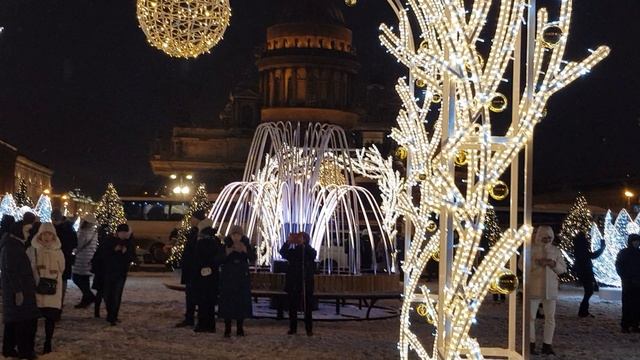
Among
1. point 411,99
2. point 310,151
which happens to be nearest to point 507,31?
point 411,99

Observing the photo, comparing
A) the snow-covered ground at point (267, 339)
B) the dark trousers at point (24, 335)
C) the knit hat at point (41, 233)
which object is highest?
the knit hat at point (41, 233)

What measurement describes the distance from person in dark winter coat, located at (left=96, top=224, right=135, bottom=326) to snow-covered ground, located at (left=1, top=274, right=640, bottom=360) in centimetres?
33

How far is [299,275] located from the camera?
14.3 meters

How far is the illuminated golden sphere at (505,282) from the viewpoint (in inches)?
223

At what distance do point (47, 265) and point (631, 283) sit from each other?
31.0 ft

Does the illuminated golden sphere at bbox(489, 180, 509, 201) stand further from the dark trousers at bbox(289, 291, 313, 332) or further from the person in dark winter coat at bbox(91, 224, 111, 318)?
the person in dark winter coat at bbox(91, 224, 111, 318)

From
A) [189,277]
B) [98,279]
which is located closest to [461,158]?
[189,277]

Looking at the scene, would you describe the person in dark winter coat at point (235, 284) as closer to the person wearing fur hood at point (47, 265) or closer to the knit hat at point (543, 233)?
the person wearing fur hood at point (47, 265)

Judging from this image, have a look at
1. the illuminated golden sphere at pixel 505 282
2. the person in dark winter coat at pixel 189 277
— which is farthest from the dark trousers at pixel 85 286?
the illuminated golden sphere at pixel 505 282

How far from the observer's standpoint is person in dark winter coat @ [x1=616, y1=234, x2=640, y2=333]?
52.4 ft

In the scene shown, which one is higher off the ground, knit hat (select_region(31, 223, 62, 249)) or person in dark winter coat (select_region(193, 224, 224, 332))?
knit hat (select_region(31, 223, 62, 249))

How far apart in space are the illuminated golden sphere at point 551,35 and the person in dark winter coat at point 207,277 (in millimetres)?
9326

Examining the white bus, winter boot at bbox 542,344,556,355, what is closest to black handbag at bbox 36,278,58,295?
winter boot at bbox 542,344,556,355

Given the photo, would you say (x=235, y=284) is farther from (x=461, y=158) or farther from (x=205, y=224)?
(x=461, y=158)
